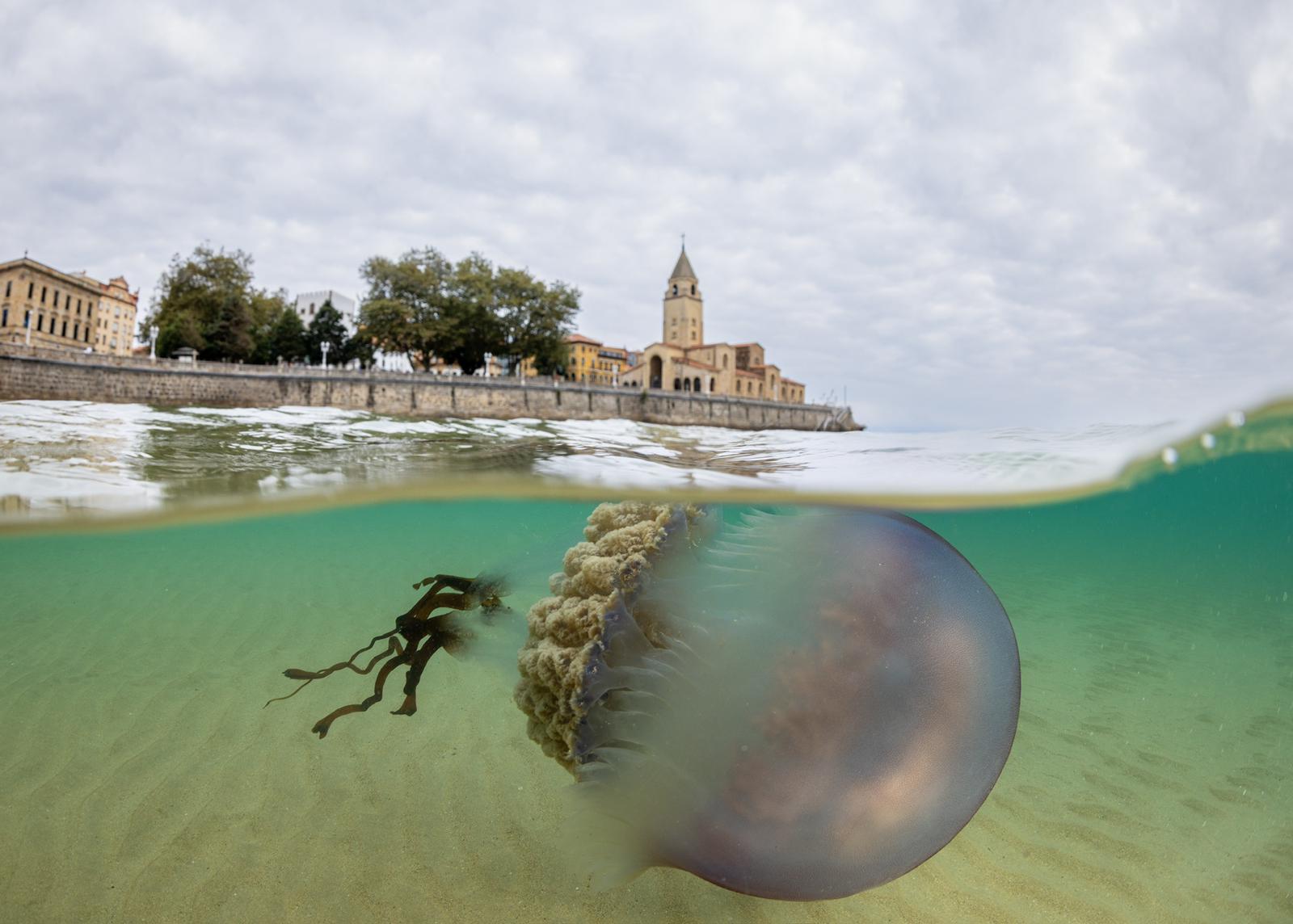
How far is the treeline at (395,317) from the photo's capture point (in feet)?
143

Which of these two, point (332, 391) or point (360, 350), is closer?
point (332, 391)

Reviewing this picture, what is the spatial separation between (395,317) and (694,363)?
110ft

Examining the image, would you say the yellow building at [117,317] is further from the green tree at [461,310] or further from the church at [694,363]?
the church at [694,363]

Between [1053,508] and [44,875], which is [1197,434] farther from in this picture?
[44,875]

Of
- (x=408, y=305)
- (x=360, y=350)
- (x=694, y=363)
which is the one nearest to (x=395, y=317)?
(x=408, y=305)

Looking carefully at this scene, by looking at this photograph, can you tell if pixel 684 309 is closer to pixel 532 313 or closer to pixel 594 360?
pixel 594 360

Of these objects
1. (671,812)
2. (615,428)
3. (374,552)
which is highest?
(615,428)

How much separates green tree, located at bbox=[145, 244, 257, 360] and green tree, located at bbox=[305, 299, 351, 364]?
4.07 metres

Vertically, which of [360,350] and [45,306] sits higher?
[45,306]

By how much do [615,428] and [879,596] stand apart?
436cm

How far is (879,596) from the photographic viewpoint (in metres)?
2.89

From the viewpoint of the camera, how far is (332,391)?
126 feet

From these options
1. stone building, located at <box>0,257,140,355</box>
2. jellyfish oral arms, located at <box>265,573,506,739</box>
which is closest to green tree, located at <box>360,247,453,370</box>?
stone building, located at <box>0,257,140,355</box>

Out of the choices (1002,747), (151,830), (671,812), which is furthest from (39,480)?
(1002,747)
